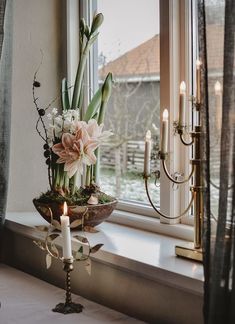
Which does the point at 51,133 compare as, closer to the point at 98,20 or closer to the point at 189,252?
the point at 98,20

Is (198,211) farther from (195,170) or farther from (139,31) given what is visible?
(139,31)

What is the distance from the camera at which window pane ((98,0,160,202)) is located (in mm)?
1984

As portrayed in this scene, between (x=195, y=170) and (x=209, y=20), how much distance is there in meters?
0.40

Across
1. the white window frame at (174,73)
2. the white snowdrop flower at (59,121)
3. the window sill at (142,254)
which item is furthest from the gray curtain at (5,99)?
the white window frame at (174,73)

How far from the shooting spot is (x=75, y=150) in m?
1.83

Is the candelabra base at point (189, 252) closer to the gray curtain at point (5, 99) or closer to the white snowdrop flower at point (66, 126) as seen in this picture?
the white snowdrop flower at point (66, 126)

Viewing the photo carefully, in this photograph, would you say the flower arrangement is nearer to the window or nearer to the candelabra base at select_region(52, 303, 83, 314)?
the window

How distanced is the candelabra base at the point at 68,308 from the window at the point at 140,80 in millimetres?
417

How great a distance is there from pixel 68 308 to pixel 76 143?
0.48 meters

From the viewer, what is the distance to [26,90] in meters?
2.25

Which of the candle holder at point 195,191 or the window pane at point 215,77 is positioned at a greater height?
the window pane at point 215,77

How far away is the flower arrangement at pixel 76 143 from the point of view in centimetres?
183

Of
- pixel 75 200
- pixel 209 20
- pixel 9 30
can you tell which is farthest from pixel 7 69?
pixel 209 20

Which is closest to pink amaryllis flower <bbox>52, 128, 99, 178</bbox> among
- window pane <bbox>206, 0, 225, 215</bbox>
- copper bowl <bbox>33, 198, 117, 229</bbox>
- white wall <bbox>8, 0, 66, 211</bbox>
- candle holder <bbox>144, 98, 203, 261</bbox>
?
copper bowl <bbox>33, 198, 117, 229</bbox>
